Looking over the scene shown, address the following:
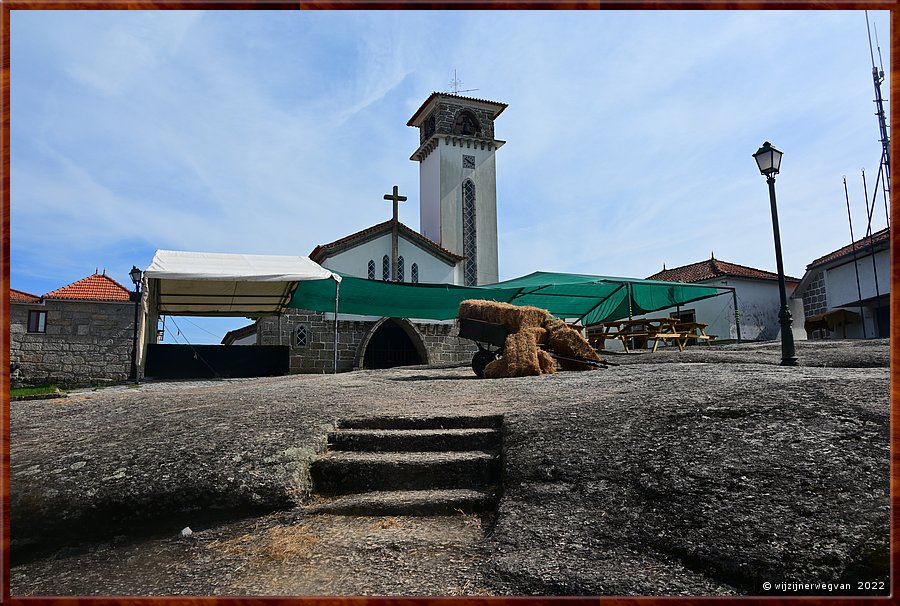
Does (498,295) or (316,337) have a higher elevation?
(498,295)

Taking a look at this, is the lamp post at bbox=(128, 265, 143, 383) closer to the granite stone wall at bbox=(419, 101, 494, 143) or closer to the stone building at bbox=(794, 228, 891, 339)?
the granite stone wall at bbox=(419, 101, 494, 143)

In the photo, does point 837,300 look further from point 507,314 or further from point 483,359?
point 507,314

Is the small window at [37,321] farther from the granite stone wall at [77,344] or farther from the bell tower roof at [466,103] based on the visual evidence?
the bell tower roof at [466,103]

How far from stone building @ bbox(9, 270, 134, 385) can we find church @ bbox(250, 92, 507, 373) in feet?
17.4

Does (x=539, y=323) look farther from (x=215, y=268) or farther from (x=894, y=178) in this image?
(x=894, y=178)

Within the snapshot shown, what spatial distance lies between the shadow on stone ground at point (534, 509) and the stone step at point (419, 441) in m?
0.17

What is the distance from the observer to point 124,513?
3367 mm

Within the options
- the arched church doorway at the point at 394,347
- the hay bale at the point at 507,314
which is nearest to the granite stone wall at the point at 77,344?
the arched church doorway at the point at 394,347

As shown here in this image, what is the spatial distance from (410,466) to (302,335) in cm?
1665

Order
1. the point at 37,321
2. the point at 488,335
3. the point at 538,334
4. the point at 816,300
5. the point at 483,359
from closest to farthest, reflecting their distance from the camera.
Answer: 1. the point at 538,334
2. the point at 488,335
3. the point at 483,359
4. the point at 37,321
5. the point at 816,300

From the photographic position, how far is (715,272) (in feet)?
78.3

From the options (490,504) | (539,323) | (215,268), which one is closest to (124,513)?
(490,504)

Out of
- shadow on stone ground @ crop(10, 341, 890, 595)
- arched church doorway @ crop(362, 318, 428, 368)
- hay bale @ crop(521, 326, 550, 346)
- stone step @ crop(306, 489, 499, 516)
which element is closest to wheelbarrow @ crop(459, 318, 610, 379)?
hay bale @ crop(521, 326, 550, 346)

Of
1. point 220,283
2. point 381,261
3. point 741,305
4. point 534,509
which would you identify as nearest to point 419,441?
point 534,509
